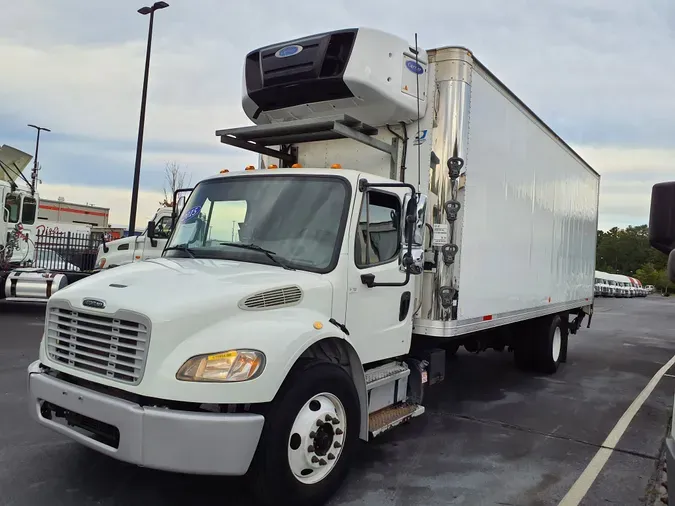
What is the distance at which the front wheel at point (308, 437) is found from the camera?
349 centimetres

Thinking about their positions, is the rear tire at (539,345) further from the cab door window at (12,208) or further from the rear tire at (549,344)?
the cab door window at (12,208)

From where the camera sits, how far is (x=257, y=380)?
3361 mm

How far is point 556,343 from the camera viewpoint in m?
9.41

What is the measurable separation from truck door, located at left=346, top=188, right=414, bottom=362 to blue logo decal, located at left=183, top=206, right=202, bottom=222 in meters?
1.42

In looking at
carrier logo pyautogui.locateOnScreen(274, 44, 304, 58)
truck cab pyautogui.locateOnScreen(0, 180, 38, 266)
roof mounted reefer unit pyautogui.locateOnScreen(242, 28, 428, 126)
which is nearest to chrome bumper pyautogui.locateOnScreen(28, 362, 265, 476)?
roof mounted reefer unit pyautogui.locateOnScreen(242, 28, 428, 126)

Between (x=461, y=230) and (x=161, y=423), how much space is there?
3414 mm

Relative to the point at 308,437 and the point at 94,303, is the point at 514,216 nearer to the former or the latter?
the point at 308,437

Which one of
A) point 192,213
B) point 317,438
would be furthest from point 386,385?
point 192,213

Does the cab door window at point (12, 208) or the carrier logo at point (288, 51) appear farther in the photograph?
the cab door window at point (12, 208)

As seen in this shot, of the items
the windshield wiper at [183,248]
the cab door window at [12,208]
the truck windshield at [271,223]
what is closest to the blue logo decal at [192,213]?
the truck windshield at [271,223]

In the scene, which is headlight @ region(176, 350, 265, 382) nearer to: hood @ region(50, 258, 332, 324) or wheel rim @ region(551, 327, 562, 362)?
hood @ region(50, 258, 332, 324)

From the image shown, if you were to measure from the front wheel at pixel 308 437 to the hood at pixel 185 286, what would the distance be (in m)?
0.57

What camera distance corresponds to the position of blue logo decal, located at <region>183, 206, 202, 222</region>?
16.1 ft

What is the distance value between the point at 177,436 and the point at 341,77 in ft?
10.7
